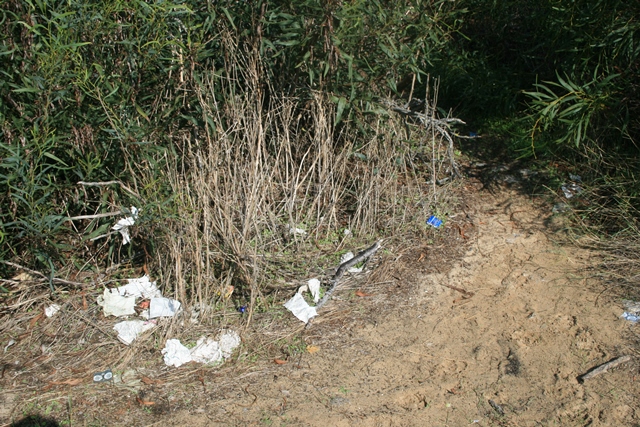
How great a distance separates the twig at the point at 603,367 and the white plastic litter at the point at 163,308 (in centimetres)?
234

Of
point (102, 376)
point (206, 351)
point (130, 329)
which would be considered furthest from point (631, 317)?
point (102, 376)

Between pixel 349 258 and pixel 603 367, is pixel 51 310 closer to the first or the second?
pixel 349 258

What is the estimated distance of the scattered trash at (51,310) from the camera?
4.10 metres

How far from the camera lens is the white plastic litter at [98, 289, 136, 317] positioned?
4.10 m

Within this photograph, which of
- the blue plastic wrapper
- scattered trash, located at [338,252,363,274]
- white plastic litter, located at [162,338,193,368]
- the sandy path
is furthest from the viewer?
the blue plastic wrapper

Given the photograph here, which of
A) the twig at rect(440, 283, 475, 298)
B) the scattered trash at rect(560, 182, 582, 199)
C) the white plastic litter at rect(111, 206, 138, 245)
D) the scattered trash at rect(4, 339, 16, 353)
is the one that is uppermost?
the white plastic litter at rect(111, 206, 138, 245)

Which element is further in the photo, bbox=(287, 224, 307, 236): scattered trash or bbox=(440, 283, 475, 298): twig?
bbox=(287, 224, 307, 236): scattered trash

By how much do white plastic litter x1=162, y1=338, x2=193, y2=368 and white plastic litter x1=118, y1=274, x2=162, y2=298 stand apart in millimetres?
434

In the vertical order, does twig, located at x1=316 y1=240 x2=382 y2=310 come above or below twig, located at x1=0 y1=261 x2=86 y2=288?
below

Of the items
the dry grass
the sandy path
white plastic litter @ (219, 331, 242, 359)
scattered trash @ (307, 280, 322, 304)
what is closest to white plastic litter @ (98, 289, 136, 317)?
the dry grass

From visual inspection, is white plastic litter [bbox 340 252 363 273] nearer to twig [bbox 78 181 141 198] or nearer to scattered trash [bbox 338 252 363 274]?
scattered trash [bbox 338 252 363 274]

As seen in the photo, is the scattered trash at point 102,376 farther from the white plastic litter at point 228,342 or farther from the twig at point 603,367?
the twig at point 603,367

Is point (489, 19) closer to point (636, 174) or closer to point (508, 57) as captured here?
point (508, 57)

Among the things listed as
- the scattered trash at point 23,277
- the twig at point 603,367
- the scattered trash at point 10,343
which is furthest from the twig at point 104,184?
the twig at point 603,367
